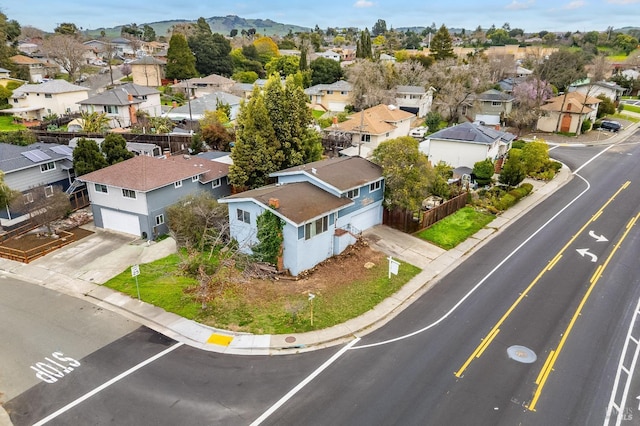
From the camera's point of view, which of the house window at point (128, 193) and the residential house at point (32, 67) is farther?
the residential house at point (32, 67)

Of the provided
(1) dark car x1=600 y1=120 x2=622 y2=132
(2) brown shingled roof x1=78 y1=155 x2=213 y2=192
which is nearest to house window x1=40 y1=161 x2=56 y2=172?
(2) brown shingled roof x1=78 y1=155 x2=213 y2=192

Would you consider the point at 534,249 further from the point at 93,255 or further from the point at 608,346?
the point at 93,255

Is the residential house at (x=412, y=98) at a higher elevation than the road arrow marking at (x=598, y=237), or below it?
higher

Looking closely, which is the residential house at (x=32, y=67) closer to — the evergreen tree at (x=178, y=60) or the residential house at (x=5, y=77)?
the residential house at (x=5, y=77)

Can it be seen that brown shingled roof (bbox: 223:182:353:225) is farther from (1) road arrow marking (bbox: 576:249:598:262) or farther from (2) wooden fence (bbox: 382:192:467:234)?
(1) road arrow marking (bbox: 576:249:598:262)

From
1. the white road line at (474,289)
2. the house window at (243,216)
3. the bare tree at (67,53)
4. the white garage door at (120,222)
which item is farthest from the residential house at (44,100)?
the white road line at (474,289)

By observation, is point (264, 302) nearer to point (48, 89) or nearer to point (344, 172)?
point (344, 172)
